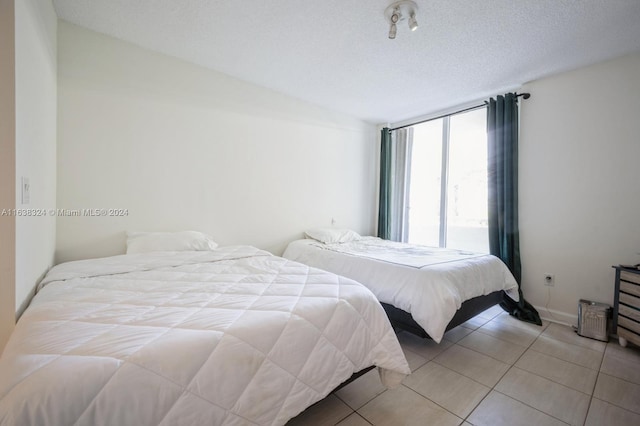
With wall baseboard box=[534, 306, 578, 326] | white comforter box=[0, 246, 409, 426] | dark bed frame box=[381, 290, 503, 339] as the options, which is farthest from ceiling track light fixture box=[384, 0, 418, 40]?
wall baseboard box=[534, 306, 578, 326]

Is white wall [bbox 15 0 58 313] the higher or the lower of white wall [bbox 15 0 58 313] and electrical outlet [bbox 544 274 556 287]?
the higher

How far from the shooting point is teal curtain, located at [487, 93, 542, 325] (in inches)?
110

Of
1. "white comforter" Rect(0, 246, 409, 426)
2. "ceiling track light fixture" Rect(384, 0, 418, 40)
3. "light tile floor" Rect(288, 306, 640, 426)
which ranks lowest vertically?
"light tile floor" Rect(288, 306, 640, 426)

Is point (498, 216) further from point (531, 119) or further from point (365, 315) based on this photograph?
point (365, 315)

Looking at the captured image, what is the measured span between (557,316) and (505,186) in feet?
4.55

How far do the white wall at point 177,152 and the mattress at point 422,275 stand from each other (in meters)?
0.87

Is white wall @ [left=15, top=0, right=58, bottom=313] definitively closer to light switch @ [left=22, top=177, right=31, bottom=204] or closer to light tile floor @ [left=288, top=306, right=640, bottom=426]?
light switch @ [left=22, top=177, right=31, bottom=204]

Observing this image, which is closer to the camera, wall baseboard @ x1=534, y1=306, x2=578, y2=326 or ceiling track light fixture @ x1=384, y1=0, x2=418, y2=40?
ceiling track light fixture @ x1=384, y1=0, x2=418, y2=40

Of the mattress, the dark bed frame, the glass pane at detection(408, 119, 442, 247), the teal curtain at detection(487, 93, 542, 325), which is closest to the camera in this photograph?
the mattress

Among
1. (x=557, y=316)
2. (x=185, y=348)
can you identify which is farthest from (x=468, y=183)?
(x=185, y=348)

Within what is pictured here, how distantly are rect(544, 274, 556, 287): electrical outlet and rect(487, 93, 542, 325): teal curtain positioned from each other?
226 mm

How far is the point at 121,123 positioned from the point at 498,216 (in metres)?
3.83

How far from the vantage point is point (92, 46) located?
84.4 inches

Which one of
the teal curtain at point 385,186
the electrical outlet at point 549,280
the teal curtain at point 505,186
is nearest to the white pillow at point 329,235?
the teal curtain at point 385,186
